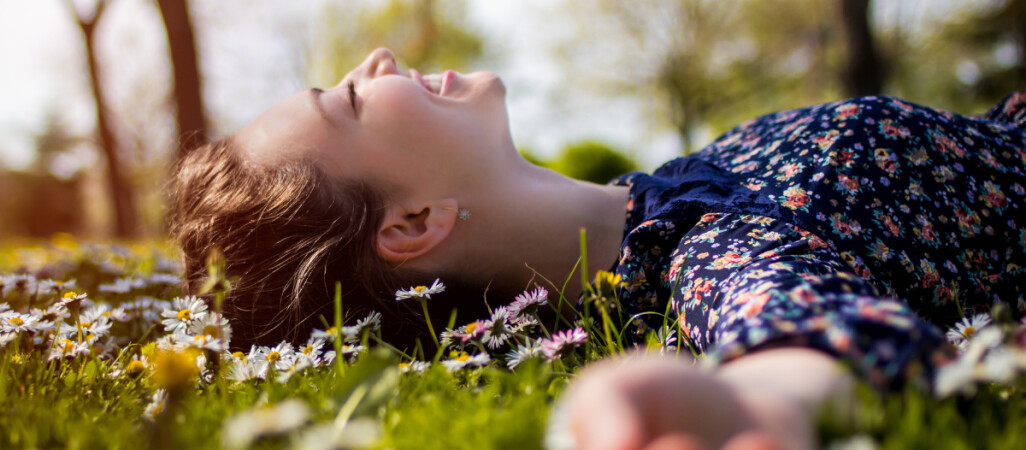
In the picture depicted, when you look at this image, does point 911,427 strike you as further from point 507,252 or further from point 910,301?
point 507,252

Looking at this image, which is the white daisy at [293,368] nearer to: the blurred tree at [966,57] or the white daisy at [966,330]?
the white daisy at [966,330]

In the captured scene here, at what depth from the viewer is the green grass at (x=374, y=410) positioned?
746 millimetres

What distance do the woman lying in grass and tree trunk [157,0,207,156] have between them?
5.15 meters

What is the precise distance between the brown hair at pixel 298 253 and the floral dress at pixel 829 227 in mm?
771

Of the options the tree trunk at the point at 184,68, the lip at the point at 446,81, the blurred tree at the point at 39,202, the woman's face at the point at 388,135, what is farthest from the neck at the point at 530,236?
the blurred tree at the point at 39,202

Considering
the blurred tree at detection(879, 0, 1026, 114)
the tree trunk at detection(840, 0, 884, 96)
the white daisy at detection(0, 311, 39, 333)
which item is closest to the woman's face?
the white daisy at detection(0, 311, 39, 333)

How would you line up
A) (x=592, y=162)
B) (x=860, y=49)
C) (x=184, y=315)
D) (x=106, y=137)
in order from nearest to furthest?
1. (x=184, y=315)
2. (x=860, y=49)
3. (x=592, y=162)
4. (x=106, y=137)

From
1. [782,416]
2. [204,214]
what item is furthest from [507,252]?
[782,416]

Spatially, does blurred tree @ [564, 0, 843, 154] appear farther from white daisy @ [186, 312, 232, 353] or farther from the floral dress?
white daisy @ [186, 312, 232, 353]

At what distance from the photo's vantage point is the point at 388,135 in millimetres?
1931

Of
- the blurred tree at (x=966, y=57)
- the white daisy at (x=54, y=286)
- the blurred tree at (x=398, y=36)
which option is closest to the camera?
the white daisy at (x=54, y=286)

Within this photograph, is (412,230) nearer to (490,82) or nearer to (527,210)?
(527,210)

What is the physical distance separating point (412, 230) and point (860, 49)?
700cm

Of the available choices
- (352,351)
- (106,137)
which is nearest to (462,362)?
(352,351)
